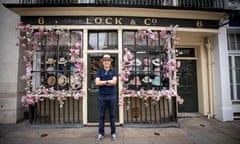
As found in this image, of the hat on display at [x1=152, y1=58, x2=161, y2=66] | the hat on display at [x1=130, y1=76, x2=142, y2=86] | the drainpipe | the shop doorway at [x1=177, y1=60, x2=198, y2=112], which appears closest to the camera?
the hat on display at [x1=130, y1=76, x2=142, y2=86]

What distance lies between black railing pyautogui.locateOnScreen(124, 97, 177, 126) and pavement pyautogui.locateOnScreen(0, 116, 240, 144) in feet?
1.31

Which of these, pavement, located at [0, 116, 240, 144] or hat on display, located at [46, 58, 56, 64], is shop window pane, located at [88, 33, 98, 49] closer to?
hat on display, located at [46, 58, 56, 64]

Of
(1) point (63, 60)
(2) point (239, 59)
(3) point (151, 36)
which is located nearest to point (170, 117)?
(3) point (151, 36)

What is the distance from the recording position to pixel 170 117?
217 inches

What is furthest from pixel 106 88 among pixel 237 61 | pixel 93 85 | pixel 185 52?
pixel 237 61

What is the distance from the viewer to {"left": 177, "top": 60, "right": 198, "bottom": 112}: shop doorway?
6.52 metres

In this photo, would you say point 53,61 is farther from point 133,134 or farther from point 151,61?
point 133,134

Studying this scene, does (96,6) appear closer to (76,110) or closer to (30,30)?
(30,30)

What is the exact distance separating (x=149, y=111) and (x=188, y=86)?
83.8 inches

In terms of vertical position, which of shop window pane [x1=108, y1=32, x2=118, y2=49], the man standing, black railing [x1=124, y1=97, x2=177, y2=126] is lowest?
black railing [x1=124, y1=97, x2=177, y2=126]

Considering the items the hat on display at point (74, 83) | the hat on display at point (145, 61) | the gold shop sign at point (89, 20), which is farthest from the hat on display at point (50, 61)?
the hat on display at point (145, 61)

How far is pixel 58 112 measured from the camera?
5430mm

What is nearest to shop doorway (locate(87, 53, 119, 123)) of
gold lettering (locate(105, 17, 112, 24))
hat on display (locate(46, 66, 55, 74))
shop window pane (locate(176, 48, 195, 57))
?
gold lettering (locate(105, 17, 112, 24))

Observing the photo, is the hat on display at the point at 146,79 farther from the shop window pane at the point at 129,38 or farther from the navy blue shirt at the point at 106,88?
the navy blue shirt at the point at 106,88
